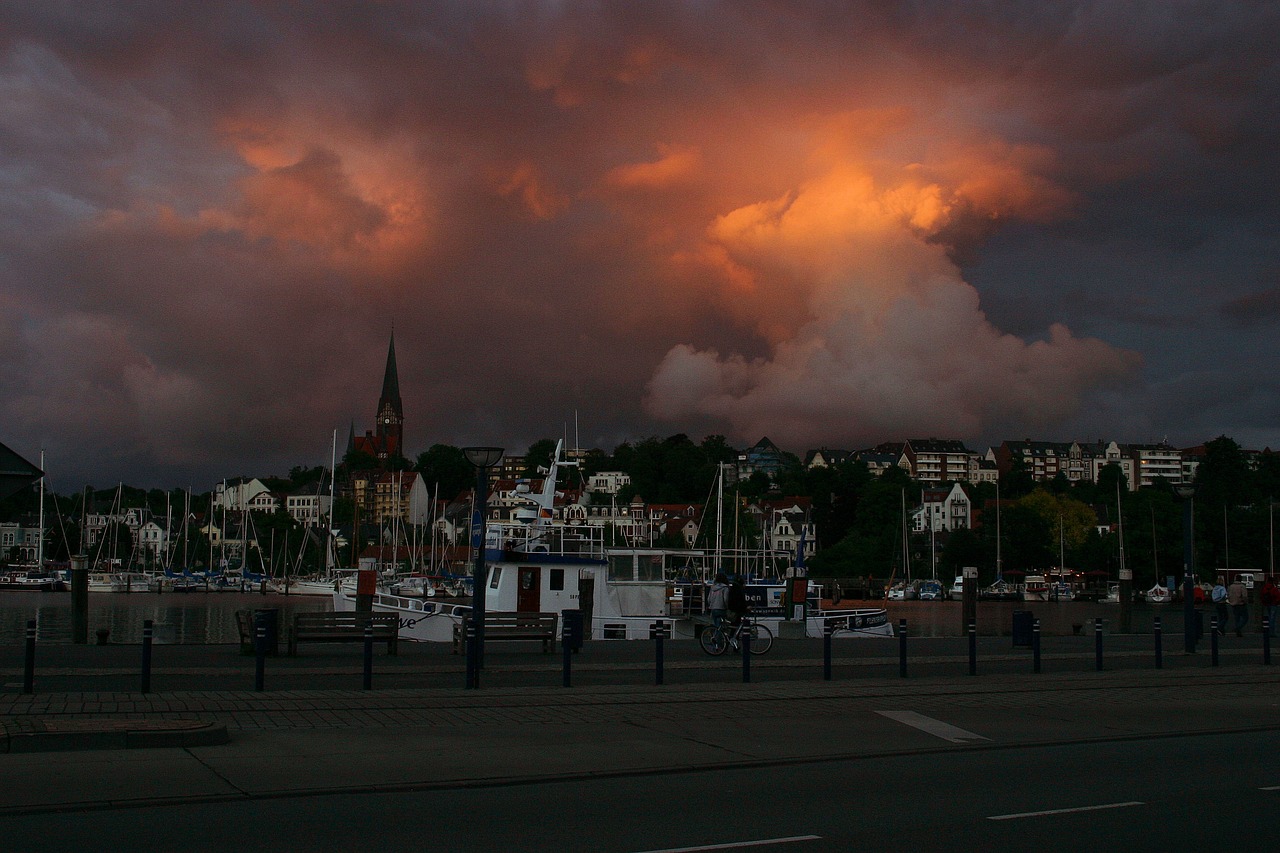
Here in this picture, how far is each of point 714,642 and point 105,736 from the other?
16.9 meters

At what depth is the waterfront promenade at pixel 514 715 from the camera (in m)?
11.4

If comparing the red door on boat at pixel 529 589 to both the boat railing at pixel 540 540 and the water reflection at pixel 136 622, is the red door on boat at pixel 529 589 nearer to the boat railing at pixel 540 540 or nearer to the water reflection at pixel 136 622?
the boat railing at pixel 540 540

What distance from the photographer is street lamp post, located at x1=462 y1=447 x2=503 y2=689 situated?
1862 cm

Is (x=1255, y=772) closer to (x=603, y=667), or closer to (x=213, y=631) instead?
(x=603, y=667)

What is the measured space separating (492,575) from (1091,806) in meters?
27.8

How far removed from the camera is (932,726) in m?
15.5

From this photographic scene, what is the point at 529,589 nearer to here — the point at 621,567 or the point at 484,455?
the point at 621,567

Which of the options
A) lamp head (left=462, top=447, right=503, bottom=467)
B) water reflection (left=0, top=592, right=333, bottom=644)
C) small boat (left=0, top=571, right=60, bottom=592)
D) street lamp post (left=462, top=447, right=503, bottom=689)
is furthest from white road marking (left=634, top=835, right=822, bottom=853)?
small boat (left=0, top=571, right=60, bottom=592)

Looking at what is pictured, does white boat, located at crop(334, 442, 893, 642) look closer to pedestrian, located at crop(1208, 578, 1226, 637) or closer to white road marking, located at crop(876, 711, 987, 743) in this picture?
pedestrian, located at crop(1208, 578, 1226, 637)

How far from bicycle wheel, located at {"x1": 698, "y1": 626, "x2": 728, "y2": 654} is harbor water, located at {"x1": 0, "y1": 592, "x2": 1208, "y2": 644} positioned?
26.1 feet

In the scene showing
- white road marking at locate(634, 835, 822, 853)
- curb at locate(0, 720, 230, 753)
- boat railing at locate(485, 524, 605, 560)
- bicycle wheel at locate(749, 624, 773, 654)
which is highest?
boat railing at locate(485, 524, 605, 560)

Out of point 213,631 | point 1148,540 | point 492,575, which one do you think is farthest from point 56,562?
point 492,575

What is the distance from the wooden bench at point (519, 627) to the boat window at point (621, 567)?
1119 centimetres

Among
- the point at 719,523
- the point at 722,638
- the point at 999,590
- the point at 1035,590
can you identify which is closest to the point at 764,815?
the point at 722,638
